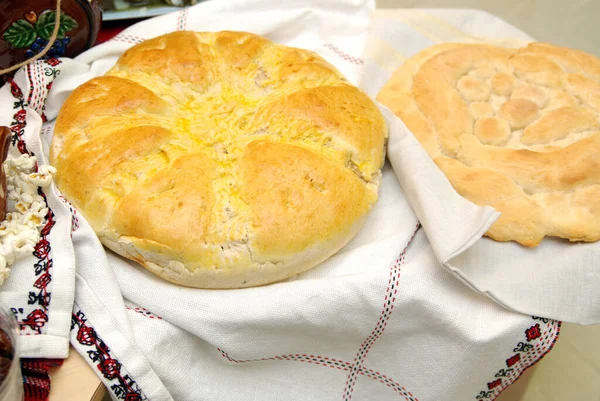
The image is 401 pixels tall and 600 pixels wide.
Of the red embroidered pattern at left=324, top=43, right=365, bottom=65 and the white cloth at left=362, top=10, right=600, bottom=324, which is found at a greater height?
the red embroidered pattern at left=324, top=43, right=365, bottom=65

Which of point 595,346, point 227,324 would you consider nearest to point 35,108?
point 227,324

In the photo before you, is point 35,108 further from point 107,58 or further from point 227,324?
point 227,324

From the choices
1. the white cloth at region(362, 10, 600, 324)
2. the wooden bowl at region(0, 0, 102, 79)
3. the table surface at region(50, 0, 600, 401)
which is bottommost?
the table surface at region(50, 0, 600, 401)

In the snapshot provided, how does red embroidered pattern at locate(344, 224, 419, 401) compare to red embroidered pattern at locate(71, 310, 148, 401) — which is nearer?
red embroidered pattern at locate(71, 310, 148, 401)

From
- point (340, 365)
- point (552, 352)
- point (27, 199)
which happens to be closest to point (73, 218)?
point (27, 199)

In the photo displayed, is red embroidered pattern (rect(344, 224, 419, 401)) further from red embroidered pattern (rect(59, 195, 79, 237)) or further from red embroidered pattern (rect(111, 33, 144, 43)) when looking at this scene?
red embroidered pattern (rect(111, 33, 144, 43))

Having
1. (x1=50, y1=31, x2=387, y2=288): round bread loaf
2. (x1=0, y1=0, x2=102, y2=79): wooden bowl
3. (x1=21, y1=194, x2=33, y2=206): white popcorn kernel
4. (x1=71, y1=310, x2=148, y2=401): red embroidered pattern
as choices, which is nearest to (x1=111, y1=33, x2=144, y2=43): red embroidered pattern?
(x1=0, y1=0, x2=102, y2=79): wooden bowl
